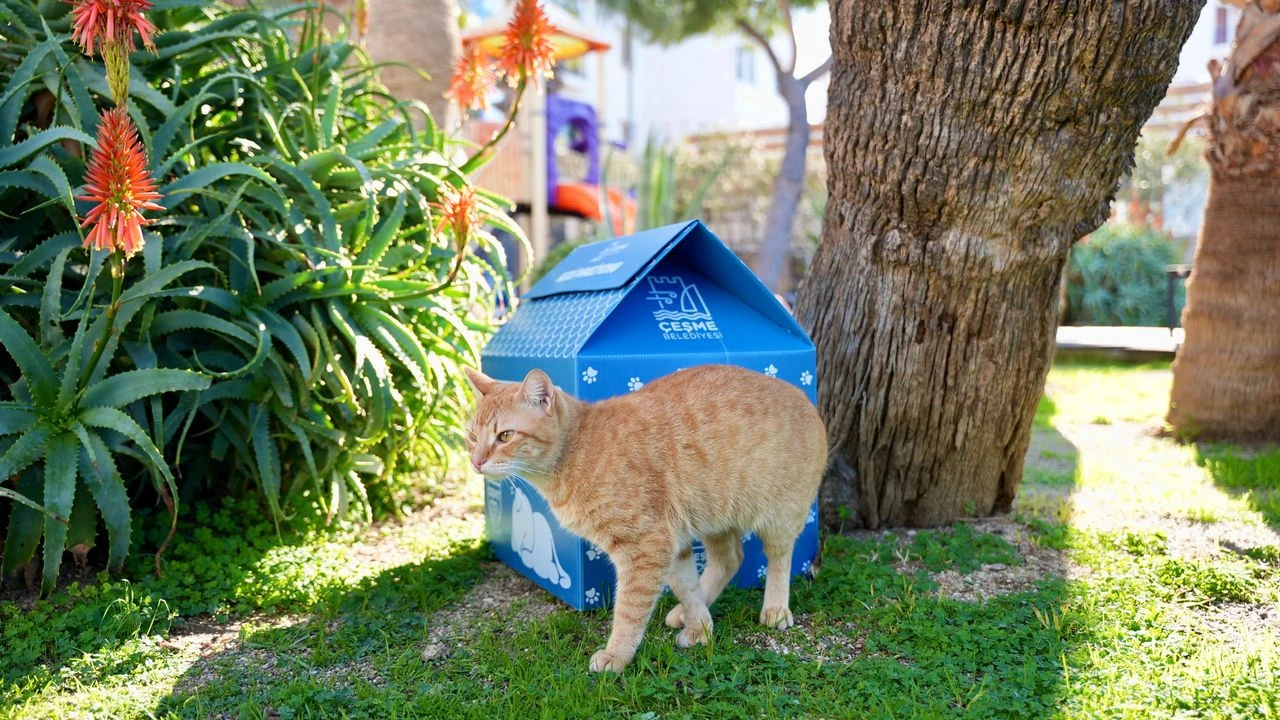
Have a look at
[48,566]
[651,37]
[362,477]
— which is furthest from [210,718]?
[651,37]

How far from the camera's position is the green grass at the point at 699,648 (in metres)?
2.56

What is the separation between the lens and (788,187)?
44.3ft

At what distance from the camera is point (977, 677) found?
2.67 metres

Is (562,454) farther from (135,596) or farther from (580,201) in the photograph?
(580,201)

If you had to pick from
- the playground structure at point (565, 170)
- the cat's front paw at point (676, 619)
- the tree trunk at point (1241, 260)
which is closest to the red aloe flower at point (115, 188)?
the cat's front paw at point (676, 619)

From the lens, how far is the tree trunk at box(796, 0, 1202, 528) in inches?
128

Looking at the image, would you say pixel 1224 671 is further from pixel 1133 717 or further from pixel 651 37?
pixel 651 37

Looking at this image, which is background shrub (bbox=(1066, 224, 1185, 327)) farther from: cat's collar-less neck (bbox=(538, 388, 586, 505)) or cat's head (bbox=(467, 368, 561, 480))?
cat's head (bbox=(467, 368, 561, 480))

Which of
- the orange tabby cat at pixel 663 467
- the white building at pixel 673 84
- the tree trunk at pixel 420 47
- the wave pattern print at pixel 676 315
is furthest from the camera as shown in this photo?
the white building at pixel 673 84

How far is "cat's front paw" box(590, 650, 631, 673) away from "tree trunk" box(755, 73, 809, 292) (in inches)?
432

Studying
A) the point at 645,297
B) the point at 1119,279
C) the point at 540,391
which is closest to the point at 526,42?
the point at 645,297

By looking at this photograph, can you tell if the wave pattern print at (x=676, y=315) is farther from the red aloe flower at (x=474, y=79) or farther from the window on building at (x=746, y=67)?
the window on building at (x=746, y=67)

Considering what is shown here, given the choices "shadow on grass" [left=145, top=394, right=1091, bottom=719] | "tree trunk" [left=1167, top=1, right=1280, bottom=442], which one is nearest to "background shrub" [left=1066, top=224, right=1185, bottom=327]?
"tree trunk" [left=1167, top=1, right=1280, bottom=442]

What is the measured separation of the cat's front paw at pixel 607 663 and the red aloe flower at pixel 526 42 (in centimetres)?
255
